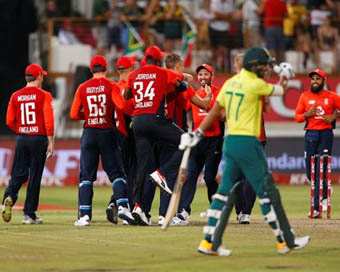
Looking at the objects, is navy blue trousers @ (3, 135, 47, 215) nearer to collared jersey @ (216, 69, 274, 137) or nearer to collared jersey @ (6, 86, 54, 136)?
collared jersey @ (6, 86, 54, 136)

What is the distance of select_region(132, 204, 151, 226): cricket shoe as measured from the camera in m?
15.6

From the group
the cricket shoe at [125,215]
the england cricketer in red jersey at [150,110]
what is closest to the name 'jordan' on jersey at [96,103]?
the england cricketer in red jersey at [150,110]

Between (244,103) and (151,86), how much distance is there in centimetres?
369

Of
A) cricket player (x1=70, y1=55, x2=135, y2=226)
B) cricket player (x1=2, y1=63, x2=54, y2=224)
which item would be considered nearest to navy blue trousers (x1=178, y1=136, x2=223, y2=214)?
cricket player (x1=70, y1=55, x2=135, y2=226)

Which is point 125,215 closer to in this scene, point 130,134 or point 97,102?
point 130,134

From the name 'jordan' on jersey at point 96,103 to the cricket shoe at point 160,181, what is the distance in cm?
112

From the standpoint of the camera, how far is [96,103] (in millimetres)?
15844

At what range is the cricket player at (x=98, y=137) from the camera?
15.8m

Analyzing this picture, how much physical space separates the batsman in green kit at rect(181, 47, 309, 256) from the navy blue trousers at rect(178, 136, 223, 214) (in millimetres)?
4338

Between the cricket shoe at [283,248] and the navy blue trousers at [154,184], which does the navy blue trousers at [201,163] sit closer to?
→ the navy blue trousers at [154,184]

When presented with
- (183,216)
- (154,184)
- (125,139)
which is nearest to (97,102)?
(125,139)

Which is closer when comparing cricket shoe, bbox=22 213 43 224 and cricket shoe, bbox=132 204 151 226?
cricket shoe, bbox=132 204 151 226

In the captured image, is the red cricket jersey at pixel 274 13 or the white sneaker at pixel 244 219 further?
the red cricket jersey at pixel 274 13

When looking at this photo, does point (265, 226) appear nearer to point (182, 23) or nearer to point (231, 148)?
point (231, 148)
